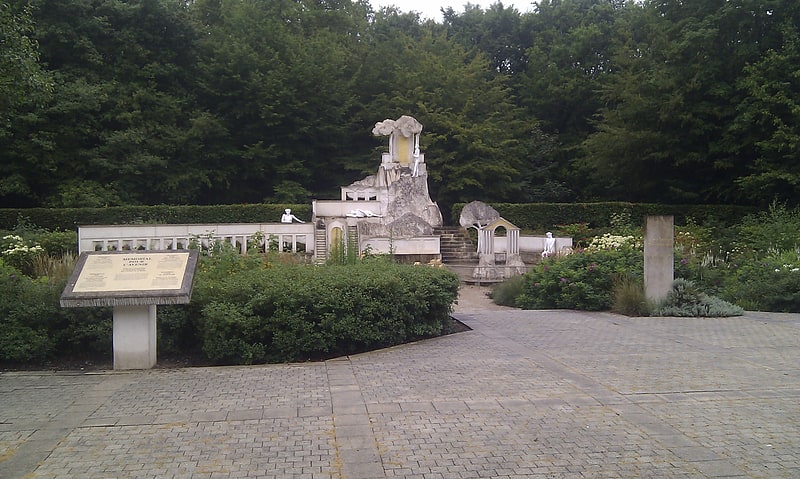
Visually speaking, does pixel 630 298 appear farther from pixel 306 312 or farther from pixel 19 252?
pixel 19 252

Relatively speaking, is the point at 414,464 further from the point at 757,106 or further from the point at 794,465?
the point at 757,106

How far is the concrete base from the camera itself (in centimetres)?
750

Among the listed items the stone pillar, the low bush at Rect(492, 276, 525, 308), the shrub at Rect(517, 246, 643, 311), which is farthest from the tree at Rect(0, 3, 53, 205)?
the stone pillar

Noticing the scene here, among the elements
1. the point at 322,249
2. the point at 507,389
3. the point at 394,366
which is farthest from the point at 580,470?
the point at 322,249

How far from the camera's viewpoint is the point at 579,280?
13.3 m

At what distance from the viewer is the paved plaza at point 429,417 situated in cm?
453

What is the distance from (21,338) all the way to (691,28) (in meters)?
29.2

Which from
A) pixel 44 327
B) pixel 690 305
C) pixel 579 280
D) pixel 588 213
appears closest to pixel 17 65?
pixel 44 327

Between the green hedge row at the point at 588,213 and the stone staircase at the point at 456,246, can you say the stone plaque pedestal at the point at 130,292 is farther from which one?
the green hedge row at the point at 588,213

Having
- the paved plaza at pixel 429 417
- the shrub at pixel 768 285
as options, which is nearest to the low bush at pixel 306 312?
the paved plaza at pixel 429 417

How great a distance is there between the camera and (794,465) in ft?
14.8

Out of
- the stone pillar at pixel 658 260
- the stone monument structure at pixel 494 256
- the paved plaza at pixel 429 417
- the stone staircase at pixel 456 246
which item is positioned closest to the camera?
the paved plaza at pixel 429 417

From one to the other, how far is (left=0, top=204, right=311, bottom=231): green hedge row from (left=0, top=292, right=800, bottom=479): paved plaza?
70.4ft

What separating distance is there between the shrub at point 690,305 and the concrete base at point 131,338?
8.84 m
